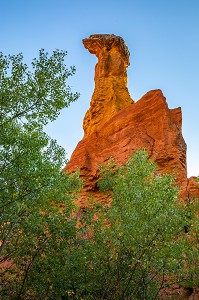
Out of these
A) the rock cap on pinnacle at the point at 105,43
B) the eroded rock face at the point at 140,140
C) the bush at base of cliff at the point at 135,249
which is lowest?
the bush at base of cliff at the point at 135,249

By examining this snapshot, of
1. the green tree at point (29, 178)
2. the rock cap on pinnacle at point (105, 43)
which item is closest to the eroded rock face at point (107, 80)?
the rock cap on pinnacle at point (105, 43)

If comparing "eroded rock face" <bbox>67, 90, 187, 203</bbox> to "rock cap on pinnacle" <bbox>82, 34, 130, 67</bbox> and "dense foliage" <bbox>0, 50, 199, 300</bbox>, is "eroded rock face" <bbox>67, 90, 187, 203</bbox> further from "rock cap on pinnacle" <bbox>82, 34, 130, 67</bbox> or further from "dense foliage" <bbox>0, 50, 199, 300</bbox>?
"rock cap on pinnacle" <bbox>82, 34, 130, 67</bbox>

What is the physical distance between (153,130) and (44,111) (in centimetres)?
1881

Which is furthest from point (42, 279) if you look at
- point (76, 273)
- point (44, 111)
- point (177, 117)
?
point (177, 117)

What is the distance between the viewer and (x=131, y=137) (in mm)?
34312

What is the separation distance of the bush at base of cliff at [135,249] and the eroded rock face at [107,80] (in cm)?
2848

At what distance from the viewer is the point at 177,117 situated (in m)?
36.4

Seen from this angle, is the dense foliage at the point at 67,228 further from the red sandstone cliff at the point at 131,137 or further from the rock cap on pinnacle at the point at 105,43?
the rock cap on pinnacle at the point at 105,43

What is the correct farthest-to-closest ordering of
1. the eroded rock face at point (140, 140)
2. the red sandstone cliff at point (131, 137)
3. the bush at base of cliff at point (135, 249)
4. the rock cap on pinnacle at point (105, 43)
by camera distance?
the rock cap on pinnacle at point (105, 43) → the eroded rock face at point (140, 140) → the red sandstone cliff at point (131, 137) → the bush at base of cliff at point (135, 249)

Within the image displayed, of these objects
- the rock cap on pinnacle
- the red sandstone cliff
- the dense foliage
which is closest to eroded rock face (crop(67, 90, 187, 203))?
the red sandstone cliff

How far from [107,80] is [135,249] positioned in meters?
39.8

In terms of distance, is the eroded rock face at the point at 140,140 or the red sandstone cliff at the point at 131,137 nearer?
the red sandstone cliff at the point at 131,137

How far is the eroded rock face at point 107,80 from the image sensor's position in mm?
46312

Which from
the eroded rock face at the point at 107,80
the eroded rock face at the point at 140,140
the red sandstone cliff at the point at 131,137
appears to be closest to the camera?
the red sandstone cliff at the point at 131,137
